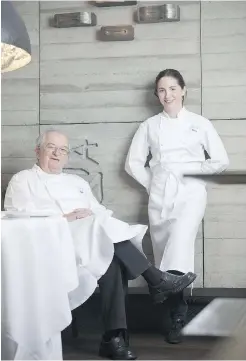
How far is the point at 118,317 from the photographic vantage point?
2.26 meters

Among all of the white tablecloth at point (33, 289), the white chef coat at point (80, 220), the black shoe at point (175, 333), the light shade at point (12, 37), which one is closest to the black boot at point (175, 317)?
the black shoe at point (175, 333)

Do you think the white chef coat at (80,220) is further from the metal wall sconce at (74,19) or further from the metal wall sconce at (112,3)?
the metal wall sconce at (112,3)

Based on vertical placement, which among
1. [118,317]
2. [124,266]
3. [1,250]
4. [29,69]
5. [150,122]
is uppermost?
[29,69]

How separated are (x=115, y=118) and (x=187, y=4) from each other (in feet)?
2.48

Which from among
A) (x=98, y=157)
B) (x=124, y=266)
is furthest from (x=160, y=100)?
(x=124, y=266)

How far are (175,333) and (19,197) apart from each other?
0.97m

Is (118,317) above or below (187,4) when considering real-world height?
below

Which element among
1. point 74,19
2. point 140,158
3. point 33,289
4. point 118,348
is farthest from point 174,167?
point 33,289

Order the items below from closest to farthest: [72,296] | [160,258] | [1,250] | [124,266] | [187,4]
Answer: [1,250] < [72,296] < [124,266] < [160,258] < [187,4]

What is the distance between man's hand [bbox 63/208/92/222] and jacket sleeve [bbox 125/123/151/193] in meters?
0.57

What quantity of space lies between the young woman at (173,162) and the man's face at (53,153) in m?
0.49

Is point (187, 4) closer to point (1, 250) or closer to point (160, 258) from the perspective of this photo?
point (160, 258)

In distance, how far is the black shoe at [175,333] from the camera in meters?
2.57

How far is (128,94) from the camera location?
3289 mm
